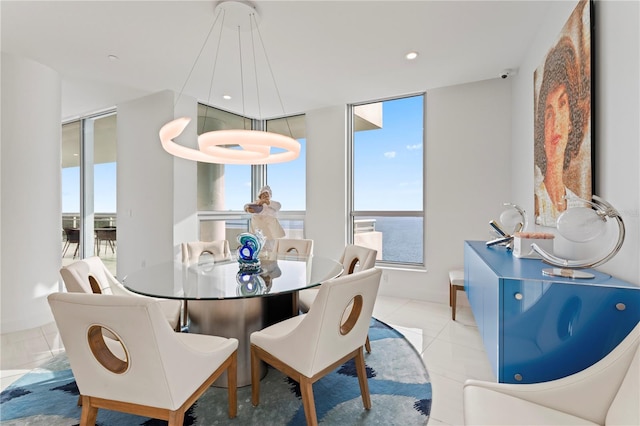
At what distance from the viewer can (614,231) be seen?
1451mm

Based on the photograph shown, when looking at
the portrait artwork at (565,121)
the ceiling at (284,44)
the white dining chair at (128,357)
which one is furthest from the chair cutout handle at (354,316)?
the ceiling at (284,44)

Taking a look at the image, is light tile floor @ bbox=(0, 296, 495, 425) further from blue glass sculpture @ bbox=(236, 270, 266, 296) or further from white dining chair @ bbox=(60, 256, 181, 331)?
blue glass sculpture @ bbox=(236, 270, 266, 296)

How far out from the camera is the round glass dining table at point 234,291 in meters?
1.76

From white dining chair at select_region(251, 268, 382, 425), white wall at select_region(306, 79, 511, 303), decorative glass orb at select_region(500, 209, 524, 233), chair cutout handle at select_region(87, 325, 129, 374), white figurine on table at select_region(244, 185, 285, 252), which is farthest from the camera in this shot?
white wall at select_region(306, 79, 511, 303)

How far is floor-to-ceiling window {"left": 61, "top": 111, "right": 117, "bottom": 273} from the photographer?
5.21 m

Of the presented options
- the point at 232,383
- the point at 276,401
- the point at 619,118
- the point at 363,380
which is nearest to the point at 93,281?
the point at 232,383

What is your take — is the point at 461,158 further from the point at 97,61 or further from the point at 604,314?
the point at 97,61

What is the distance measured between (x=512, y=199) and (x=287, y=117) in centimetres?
365

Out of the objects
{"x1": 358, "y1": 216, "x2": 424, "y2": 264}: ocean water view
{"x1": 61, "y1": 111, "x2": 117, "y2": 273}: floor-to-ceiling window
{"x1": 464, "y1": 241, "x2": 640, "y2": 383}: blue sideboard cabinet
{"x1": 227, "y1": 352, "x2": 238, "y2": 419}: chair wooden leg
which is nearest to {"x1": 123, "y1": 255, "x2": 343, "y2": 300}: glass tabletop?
{"x1": 227, "y1": 352, "x2": 238, "y2": 419}: chair wooden leg

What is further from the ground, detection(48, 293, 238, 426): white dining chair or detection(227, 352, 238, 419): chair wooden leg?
detection(48, 293, 238, 426): white dining chair

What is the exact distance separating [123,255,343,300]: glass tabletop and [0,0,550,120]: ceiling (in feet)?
6.65

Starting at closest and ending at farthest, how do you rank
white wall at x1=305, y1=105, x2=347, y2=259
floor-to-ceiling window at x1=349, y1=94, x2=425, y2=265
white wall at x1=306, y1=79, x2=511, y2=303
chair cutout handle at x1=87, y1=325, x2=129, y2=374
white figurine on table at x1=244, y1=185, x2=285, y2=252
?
chair cutout handle at x1=87, y1=325, x2=129, y2=374 → white figurine on table at x1=244, y1=185, x2=285, y2=252 → white wall at x1=306, y1=79, x2=511, y2=303 → floor-to-ceiling window at x1=349, y1=94, x2=425, y2=265 → white wall at x1=305, y1=105, x2=347, y2=259

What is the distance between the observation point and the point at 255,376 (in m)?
1.78

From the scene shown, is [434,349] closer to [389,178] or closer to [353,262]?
[353,262]
